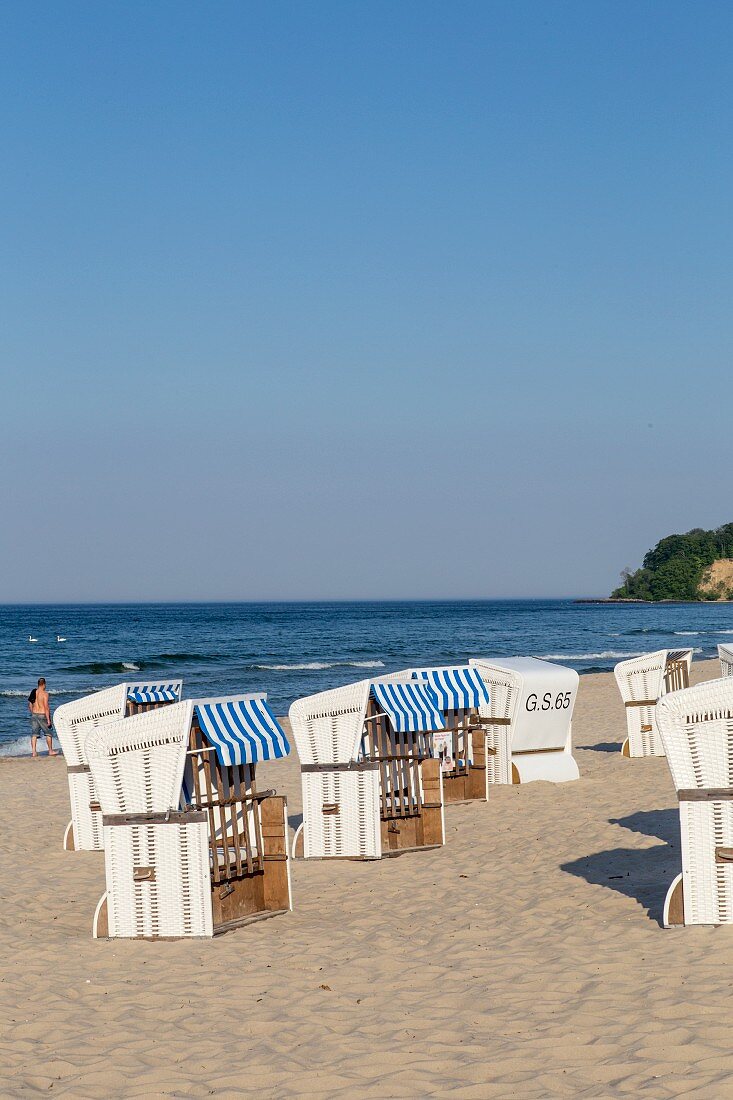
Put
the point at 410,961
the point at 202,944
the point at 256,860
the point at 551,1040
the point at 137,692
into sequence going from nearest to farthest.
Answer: the point at 551,1040 → the point at 410,961 → the point at 202,944 → the point at 256,860 → the point at 137,692

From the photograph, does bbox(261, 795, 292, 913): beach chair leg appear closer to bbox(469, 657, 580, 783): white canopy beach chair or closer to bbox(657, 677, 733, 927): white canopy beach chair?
bbox(657, 677, 733, 927): white canopy beach chair

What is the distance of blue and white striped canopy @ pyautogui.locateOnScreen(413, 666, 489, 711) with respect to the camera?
12258mm

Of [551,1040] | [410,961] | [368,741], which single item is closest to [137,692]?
[368,741]

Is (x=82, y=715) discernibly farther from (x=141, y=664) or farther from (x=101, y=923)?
(x=141, y=664)

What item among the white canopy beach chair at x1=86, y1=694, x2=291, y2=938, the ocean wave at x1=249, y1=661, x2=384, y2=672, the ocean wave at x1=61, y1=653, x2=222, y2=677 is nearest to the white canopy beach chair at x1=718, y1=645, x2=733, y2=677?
the white canopy beach chair at x1=86, y1=694, x2=291, y2=938

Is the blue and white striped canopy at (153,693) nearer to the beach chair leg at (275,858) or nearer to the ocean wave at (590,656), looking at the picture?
the beach chair leg at (275,858)

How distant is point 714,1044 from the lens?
4.83 metres

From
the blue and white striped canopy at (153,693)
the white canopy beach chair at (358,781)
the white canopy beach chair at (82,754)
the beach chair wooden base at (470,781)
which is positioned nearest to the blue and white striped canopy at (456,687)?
the beach chair wooden base at (470,781)

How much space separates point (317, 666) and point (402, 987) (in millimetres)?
42762

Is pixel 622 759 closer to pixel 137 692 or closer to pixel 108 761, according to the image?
pixel 137 692

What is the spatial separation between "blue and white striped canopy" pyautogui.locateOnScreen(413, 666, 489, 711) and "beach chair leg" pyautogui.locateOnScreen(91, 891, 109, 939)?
5.16 m

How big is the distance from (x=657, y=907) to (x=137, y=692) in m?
6.29

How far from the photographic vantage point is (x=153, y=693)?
39.9 ft

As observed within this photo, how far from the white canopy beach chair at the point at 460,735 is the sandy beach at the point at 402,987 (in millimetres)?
2208
